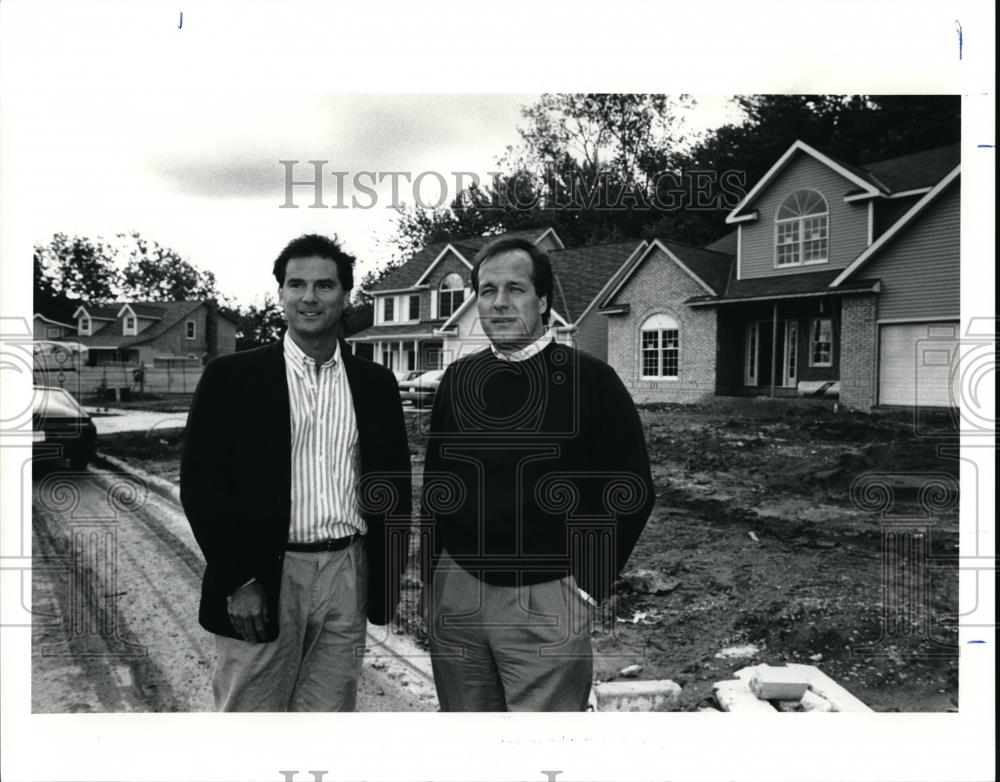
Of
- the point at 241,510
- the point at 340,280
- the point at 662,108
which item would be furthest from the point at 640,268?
the point at 241,510

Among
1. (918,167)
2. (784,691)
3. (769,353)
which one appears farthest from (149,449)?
(918,167)

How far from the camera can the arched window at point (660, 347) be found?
266cm

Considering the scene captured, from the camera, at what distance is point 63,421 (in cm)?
263

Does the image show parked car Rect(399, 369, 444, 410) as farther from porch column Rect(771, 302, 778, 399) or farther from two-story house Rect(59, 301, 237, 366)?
porch column Rect(771, 302, 778, 399)

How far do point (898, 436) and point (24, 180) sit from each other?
3.33 meters

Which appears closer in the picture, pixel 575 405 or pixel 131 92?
pixel 575 405

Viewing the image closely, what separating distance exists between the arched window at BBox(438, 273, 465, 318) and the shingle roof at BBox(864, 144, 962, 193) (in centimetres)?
154

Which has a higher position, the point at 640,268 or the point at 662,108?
the point at 662,108

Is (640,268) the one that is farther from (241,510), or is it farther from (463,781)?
(463,781)

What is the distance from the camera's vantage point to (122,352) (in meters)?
2.63

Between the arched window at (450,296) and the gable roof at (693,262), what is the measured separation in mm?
584

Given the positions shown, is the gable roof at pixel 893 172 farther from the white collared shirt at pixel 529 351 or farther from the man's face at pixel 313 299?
the man's face at pixel 313 299

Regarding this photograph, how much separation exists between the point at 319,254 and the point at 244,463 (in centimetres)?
73

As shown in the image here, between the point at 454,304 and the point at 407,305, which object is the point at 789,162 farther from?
the point at 407,305
